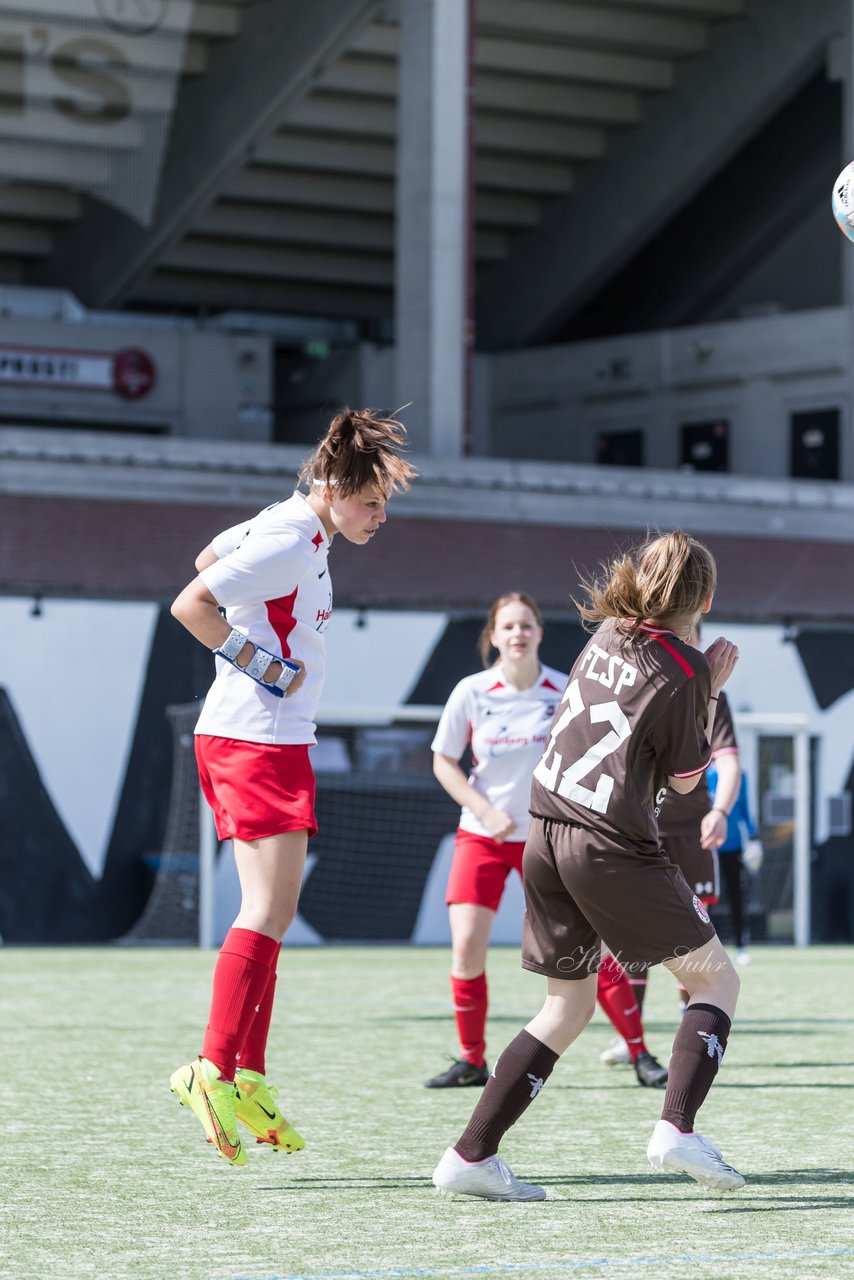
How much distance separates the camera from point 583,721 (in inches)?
193

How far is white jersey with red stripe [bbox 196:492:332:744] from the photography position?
519cm

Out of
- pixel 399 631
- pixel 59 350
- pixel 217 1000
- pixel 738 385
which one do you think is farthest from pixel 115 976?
pixel 738 385

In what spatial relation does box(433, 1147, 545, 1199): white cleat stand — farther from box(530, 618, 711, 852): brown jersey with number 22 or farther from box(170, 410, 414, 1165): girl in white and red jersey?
box(530, 618, 711, 852): brown jersey with number 22

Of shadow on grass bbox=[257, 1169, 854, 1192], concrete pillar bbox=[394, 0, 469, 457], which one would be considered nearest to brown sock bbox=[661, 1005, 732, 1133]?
shadow on grass bbox=[257, 1169, 854, 1192]

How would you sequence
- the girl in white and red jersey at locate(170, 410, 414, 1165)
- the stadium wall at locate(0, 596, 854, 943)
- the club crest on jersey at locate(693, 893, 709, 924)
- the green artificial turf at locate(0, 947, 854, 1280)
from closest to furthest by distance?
1. the green artificial turf at locate(0, 947, 854, 1280)
2. the club crest on jersey at locate(693, 893, 709, 924)
3. the girl in white and red jersey at locate(170, 410, 414, 1165)
4. the stadium wall at locate(0, 596, 854, 943)

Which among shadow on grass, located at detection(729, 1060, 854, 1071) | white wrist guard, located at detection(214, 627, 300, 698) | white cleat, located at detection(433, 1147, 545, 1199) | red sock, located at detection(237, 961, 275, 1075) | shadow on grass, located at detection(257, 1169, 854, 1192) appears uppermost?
white wrist guard, located at detection(214, 627, 300, 698)

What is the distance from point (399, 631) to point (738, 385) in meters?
8.91

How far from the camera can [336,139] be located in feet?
85.2

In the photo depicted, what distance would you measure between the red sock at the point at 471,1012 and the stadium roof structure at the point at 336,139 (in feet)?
54.6

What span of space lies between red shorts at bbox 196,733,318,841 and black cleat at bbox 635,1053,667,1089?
2628 millimetres

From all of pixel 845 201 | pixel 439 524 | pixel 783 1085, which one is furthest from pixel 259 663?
pixel 439 524

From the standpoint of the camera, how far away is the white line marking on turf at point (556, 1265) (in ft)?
13.2

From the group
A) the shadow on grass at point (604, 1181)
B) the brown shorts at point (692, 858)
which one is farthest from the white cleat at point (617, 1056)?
the shadow on grass at point (604, 1181)

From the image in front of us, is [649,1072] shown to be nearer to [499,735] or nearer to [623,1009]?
[623,1009]
